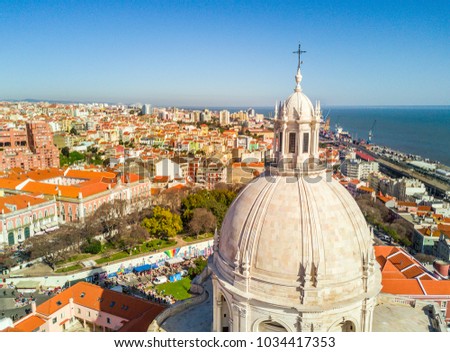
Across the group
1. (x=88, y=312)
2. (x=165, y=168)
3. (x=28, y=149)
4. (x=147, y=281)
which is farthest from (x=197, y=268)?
(x=28, y=149)

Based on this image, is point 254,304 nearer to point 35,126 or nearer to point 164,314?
point 164,314

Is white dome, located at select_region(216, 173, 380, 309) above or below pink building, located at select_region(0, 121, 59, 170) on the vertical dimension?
above

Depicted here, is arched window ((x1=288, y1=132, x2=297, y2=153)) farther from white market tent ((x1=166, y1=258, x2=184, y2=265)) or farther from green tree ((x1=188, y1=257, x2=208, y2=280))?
white market tent ((x1=166, y1=258, x2=184, y2=265))

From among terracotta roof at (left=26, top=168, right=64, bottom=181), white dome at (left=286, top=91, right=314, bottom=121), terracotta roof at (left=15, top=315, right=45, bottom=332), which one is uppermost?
white dome at (left=286, top=91, right=314, bottom=121)

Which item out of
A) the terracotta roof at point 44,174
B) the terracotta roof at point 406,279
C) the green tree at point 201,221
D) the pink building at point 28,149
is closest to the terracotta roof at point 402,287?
the terracotta roof at point 406,279

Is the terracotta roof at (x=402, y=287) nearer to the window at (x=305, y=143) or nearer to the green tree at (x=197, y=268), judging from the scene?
the green tree at (x=197, y=268)

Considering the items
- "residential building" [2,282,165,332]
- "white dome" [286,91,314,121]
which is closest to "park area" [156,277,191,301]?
"residential building" [2,282,165,332]
